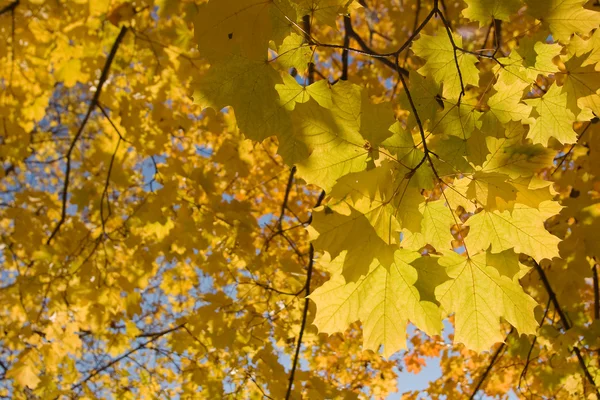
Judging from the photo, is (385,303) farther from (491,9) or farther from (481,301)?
(491,9)

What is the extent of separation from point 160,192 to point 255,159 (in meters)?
1.22

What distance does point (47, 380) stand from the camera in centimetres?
350

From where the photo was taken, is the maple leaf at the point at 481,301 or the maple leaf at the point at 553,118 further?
the maple leaf at the point at 553,118

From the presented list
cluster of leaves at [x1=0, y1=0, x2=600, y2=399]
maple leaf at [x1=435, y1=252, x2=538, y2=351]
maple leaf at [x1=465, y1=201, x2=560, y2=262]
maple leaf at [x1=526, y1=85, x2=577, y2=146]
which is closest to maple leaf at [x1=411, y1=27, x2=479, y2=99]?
cluster of leaves at [x1=0, y1=0, x2=600, y2=399]

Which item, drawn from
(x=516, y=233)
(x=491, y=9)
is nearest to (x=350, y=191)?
(x=516, y=233)

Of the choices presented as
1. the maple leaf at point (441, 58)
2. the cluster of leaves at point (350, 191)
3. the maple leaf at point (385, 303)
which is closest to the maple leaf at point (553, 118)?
the cluster of leaves at point (350, 191)

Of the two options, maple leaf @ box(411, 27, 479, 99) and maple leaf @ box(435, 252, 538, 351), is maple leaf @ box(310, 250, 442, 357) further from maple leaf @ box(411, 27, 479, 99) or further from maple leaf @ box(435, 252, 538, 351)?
maple leaf @ box(411, 27, 479, 99)

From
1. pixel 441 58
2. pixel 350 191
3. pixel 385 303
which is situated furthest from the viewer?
pixel 441 58

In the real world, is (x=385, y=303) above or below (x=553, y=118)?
below

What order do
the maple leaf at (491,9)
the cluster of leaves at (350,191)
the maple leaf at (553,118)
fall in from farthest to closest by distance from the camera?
the maple leaf at (553,118) < the maple leaf at (491,9) < the cluster of leaves at (350,191)

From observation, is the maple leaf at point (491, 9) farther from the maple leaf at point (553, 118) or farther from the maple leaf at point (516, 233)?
the maple leaf at point (516, 233)

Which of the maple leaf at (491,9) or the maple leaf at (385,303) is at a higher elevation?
the maple leaf at (491,9)

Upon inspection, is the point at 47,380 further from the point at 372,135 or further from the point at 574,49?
the point at 574,49

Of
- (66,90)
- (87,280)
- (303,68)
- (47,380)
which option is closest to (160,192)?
(87,280)
